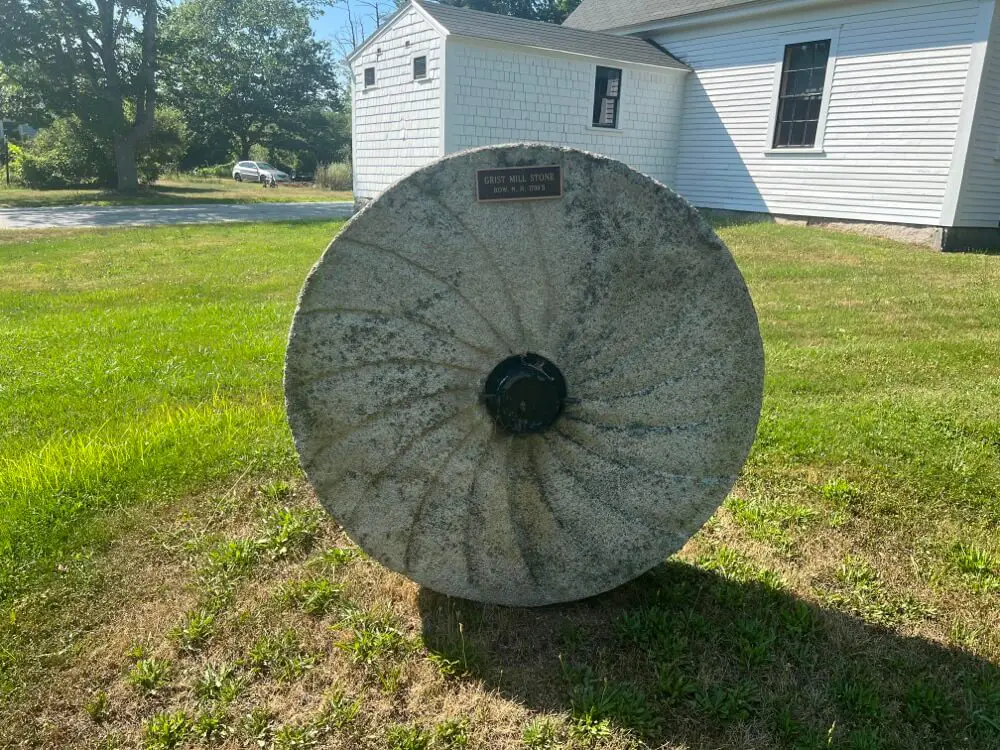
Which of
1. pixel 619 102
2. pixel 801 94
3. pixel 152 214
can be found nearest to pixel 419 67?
pixel 619 102

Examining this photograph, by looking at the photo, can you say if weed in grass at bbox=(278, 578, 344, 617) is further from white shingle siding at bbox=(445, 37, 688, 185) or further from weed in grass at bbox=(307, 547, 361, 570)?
white shingle siding at bbox=(445, 37, 688, 185)

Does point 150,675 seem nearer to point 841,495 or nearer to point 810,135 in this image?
point 841,495

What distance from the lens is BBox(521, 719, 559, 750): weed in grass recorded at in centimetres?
221

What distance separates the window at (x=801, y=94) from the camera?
13.3 meters

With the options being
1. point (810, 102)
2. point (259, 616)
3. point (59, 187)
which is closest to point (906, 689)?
point (259, 616)

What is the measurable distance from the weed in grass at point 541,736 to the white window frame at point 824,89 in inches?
535

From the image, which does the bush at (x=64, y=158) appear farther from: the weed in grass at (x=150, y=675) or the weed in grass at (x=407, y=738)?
the weed in grass at (x=407, y=738)

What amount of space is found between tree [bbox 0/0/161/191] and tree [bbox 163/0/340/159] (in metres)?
11.3

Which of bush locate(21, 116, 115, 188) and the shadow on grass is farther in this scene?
bush locate(21, 116, 115, 188)

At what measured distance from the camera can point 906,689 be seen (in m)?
2.42

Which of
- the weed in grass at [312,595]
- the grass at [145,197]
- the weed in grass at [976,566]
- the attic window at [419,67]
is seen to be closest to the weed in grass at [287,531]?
the weed in grass at [312,595]

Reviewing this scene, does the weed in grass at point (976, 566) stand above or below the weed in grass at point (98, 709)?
above

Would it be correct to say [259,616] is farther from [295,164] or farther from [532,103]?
[295,164]

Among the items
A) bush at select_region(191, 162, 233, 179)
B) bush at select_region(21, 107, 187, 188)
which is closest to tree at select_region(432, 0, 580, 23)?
bush at select_region(191, 162, 233, 179)
